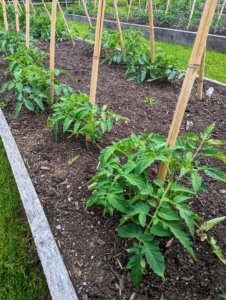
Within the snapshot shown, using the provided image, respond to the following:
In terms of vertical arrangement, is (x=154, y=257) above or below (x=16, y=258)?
above

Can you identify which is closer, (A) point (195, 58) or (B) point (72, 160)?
(A) point (195, 58)

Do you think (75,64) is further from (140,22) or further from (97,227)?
(140,22)

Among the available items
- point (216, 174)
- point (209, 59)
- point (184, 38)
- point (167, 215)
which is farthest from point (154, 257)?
point (184, 38)

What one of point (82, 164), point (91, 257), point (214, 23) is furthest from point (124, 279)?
point (214, 23)

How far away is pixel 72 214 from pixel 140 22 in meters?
8.14

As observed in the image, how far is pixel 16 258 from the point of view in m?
1.75

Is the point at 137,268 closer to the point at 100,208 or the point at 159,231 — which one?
the point at 159,231

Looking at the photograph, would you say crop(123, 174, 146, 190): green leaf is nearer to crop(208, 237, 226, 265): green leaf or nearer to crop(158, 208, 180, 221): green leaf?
crop(158, 208, 180, 221): green leaf

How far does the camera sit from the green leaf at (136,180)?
1.42 metres

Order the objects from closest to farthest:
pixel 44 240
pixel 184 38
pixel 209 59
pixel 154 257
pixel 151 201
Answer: pixel 154 257 < pixel 151 201 < pixel 44 240 < pixel 209 59 < pixel 184 38

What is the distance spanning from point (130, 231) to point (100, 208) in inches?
17.8

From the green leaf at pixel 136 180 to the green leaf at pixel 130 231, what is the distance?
0.21 m

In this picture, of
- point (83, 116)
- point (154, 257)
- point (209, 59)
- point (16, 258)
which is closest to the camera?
point (154, 257)

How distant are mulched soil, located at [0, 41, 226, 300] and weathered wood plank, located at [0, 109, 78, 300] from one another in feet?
0.18
